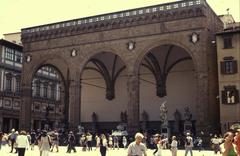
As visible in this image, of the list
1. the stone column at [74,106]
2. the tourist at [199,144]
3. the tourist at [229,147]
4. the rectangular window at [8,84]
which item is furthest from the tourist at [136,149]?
the rectangular window at [8,84]

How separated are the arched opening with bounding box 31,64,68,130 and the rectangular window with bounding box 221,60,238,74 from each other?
23254mm

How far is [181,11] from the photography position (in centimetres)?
3262

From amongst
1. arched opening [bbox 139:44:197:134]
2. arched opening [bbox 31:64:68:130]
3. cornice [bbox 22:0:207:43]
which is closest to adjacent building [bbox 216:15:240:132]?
cornice [bbox 22:0:207:43]

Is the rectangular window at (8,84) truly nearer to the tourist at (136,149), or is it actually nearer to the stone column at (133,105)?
the stone column at (133,105)

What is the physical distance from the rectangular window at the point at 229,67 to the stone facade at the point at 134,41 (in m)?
1.04

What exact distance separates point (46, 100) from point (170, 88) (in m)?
19.8

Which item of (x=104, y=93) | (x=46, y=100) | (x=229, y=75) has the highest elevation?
(x=229, y=75)

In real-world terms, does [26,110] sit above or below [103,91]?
below

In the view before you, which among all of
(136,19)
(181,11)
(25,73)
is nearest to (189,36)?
(181,11)

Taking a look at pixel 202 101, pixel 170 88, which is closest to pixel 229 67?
pixel 202 101

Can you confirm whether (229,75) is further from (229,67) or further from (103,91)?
(103,91)

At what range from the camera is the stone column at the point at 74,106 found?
36.6 m

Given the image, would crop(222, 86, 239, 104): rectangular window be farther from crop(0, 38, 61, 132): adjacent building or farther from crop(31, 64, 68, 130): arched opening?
crop(31, 64, 68, 130): arched opening

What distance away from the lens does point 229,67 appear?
32219 mm
